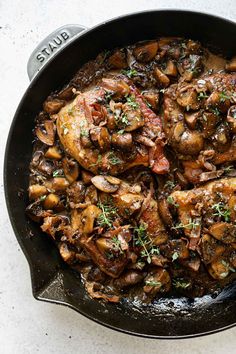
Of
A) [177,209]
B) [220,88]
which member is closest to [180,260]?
[177,209]

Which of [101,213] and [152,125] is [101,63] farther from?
[101,213]

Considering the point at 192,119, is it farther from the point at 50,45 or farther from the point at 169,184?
the point at 50,45

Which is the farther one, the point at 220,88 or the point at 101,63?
the point at 101,63

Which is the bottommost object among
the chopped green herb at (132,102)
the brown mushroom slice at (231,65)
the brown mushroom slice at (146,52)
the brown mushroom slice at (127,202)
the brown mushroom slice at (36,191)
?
the brown mushroom slice at (127,202)

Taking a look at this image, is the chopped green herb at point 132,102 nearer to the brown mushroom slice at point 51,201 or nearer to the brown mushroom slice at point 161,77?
the brown mushroom slice at point 161,77

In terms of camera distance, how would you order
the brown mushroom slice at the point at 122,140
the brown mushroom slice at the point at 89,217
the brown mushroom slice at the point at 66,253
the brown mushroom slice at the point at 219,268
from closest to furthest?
1. the brown mushroom slice at the point at 122,140
2. the brown mushroom slice at the point at 89,217
3. the brown mushroom slice at the point at 219,268
4. the brown mushroom slice at the point at 66,253

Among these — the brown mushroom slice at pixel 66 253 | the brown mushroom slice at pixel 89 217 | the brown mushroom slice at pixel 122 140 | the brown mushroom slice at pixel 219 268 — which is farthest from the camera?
the brown mushroom slice at pixel 66 253

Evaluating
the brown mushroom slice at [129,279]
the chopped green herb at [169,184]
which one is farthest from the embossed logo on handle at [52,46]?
the brown mushroom slice at [129,279]

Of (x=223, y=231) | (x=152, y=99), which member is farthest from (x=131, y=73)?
(x=223, y=231)
